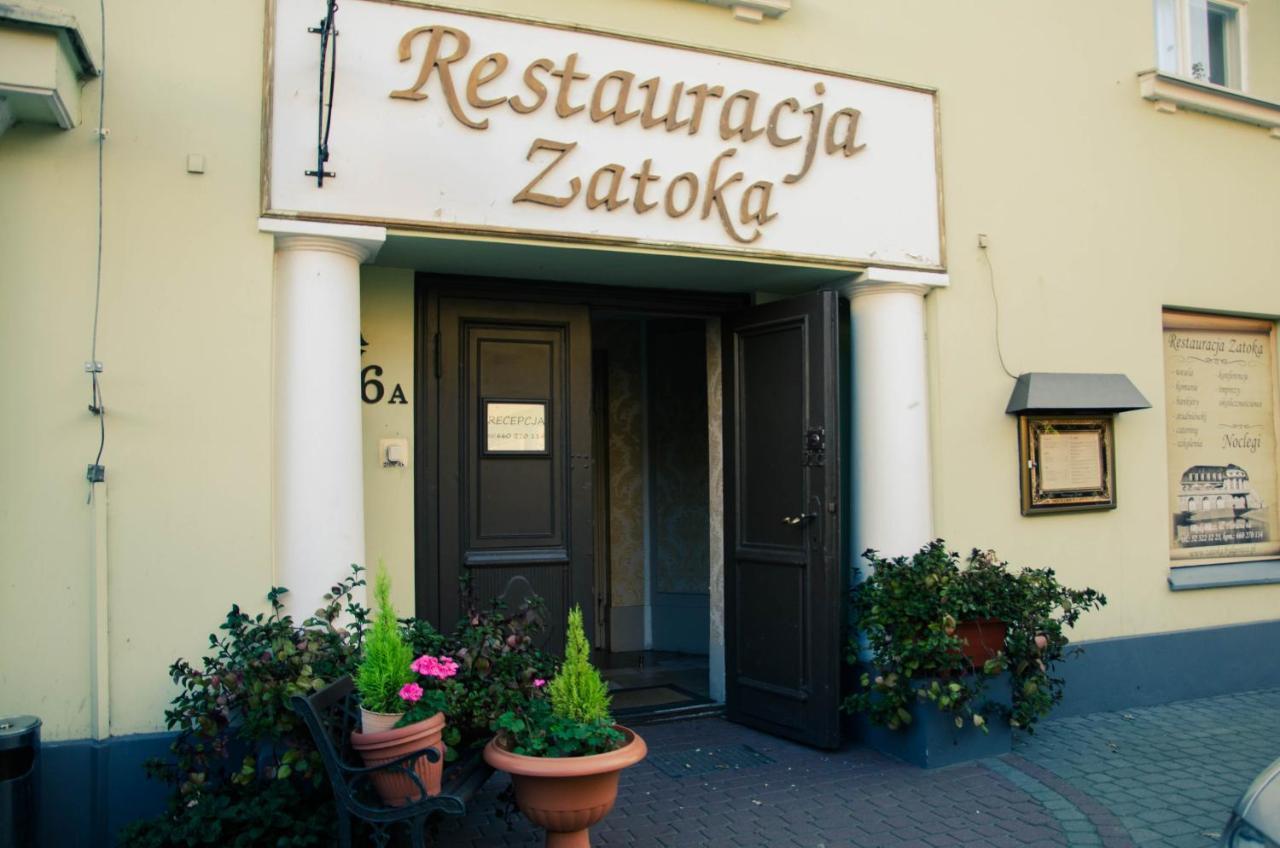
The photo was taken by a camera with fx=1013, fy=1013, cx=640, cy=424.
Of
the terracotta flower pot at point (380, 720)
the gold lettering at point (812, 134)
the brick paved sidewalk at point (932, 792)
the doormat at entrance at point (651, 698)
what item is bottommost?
the brick paved sidewalk at point (932, 792)

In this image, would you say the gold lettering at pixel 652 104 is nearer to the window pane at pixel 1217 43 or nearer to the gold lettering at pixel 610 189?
the gold lettering at pixel 610 189

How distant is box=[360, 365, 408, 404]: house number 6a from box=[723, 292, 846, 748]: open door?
2.16m

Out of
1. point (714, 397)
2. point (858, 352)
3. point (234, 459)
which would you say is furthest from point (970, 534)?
point (234, 459)

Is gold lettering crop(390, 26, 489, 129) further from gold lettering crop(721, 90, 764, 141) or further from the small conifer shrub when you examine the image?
the small conifer shrub

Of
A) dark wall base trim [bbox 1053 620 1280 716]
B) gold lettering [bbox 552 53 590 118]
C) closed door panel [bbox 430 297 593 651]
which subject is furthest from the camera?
dark wall base trim [bbox 1053 620 1280 716]

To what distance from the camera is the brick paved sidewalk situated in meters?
4.64

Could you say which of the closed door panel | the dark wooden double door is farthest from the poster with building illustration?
the closed door panel

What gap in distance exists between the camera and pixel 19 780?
391 centimetres

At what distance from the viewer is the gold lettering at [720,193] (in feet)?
18.7

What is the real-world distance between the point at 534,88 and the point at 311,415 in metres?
2.03

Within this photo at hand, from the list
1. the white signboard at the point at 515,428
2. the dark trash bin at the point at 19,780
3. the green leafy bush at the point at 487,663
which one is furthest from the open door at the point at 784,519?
the dark trash bin at the point at 19,780

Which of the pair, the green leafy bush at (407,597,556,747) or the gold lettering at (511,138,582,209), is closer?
the green leafy bush at (407,597,556,747)

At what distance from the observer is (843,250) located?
6.04 m

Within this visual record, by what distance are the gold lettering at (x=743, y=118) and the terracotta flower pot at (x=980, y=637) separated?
9.89 ft
